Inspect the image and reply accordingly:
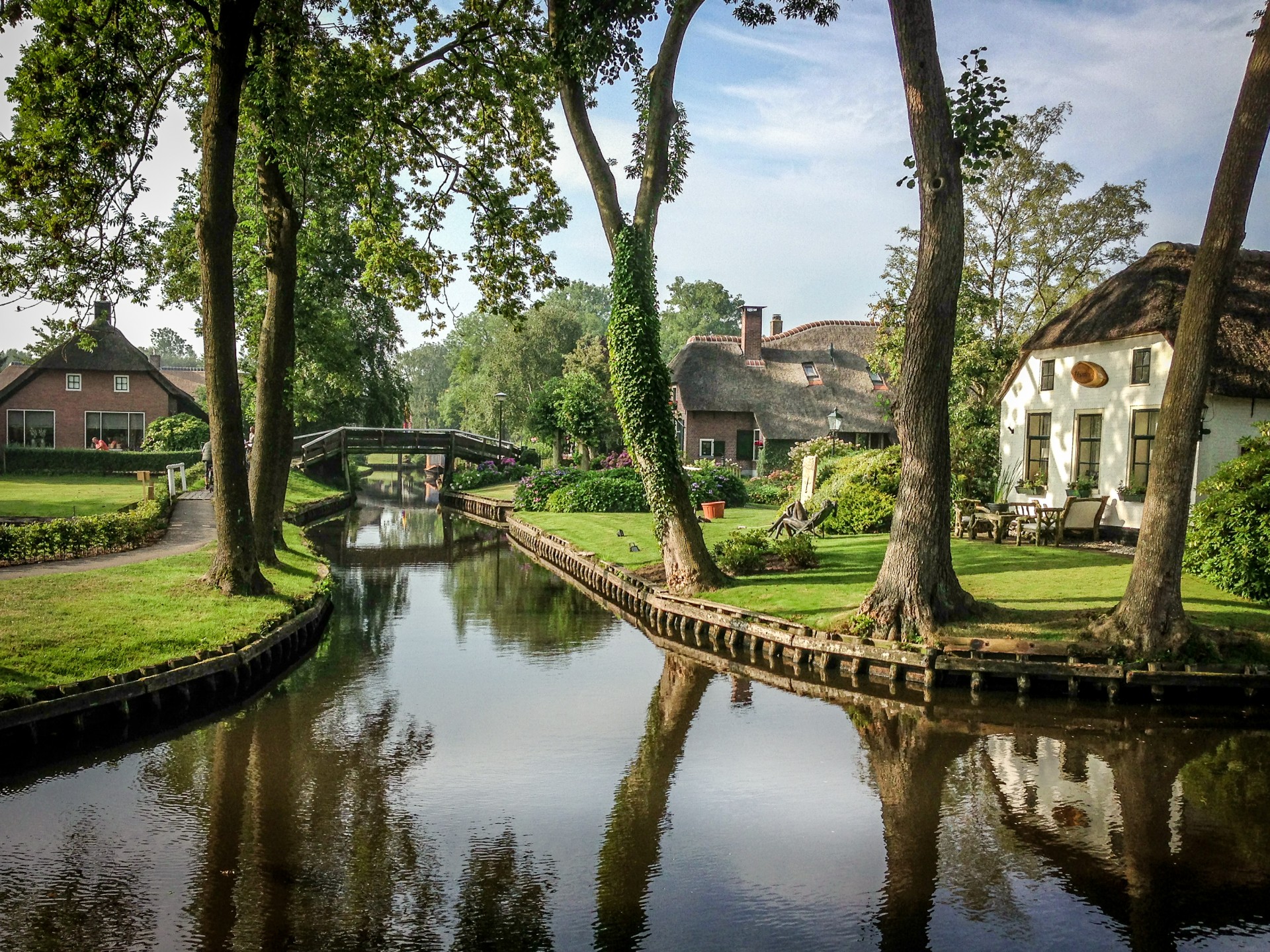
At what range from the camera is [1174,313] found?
743 inches

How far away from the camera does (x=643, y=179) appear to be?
1631 centimetres

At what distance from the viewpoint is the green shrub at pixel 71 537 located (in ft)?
55.8

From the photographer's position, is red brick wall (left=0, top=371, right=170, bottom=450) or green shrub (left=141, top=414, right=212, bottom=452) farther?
red brick wall (left=0, top=371, right=170, bottom=450)

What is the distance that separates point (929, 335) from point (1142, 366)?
31.8 feet

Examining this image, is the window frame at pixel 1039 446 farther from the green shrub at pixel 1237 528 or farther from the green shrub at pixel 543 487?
the green shrub at pixel 543 487

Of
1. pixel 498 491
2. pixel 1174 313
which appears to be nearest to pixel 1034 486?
pixel 1174 313

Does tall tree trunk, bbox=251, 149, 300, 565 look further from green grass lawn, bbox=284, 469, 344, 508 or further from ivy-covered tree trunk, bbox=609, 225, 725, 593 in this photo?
green grass lawn, bbox=284, 469, 344, 508

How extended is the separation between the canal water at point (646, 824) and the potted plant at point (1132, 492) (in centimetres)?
881

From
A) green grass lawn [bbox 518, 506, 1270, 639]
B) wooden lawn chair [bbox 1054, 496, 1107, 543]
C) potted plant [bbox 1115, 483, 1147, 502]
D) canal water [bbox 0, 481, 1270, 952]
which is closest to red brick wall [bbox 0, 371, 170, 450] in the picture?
green grass lawn [bbox 518, 506, 1270, 639]

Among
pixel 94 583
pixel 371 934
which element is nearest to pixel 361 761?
pixel 371 934

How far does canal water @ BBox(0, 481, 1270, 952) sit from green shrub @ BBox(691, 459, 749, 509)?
1651 cm

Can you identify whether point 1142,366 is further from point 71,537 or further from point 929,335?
point 71,537

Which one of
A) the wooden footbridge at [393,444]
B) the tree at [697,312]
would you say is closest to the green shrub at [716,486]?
the wooden footbridge at [393,444]

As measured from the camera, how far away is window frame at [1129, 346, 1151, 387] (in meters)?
19.4
